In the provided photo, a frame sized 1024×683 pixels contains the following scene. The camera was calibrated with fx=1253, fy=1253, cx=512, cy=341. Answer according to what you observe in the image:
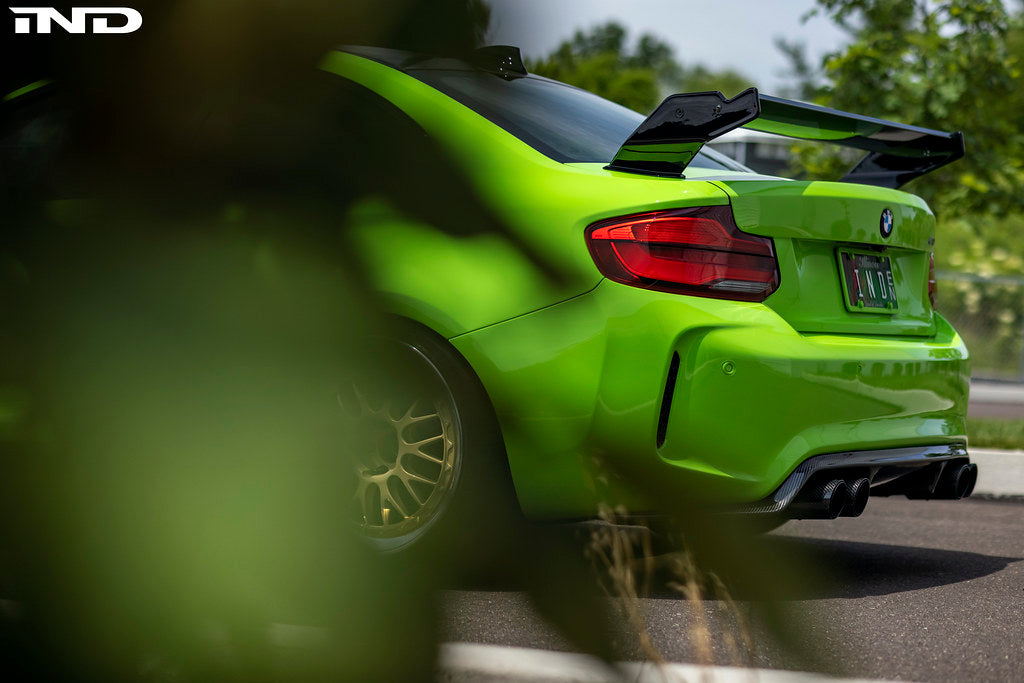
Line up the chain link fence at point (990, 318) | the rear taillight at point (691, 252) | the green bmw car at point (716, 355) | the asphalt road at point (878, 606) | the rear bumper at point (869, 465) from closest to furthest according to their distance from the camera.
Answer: the asphalt road at point (878, 606) → the green bmw car at point (716, 355) → the rear taillight at point (691, 252) → the rear bumper at point (869, 465) → the chain link fence at point (990, 318)

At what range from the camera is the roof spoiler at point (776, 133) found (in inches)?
100

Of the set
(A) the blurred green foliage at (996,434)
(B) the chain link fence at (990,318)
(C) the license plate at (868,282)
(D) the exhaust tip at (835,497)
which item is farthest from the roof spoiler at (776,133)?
(B) the chain link fence at (990,318)

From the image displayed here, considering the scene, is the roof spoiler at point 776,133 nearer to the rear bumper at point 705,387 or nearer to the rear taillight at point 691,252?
the rear taillight at point 691,252

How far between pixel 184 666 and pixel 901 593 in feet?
8.18

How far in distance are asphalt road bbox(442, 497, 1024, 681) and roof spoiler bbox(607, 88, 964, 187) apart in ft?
2.82

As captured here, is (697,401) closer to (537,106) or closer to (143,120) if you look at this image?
(537,106)

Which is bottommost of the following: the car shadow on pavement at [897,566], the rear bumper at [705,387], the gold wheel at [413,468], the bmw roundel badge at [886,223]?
the car shadow on pavement at [897,566]

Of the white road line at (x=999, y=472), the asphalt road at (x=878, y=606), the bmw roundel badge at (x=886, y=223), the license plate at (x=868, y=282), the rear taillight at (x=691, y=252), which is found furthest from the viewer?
the white road line at (x=999, y=472)

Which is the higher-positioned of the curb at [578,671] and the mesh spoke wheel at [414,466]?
the curb at [578,671]

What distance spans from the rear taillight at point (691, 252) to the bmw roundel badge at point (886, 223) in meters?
0.59

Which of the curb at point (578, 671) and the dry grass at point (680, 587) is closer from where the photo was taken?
the curb at point (578, 671)

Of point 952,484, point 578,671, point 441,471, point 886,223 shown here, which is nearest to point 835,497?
point 952,484

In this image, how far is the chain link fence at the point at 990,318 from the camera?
16.5 metres

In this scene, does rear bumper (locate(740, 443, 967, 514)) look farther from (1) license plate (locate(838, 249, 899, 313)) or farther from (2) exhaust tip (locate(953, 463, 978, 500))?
(1) license plate (locate(838, 249, 899, 313))
